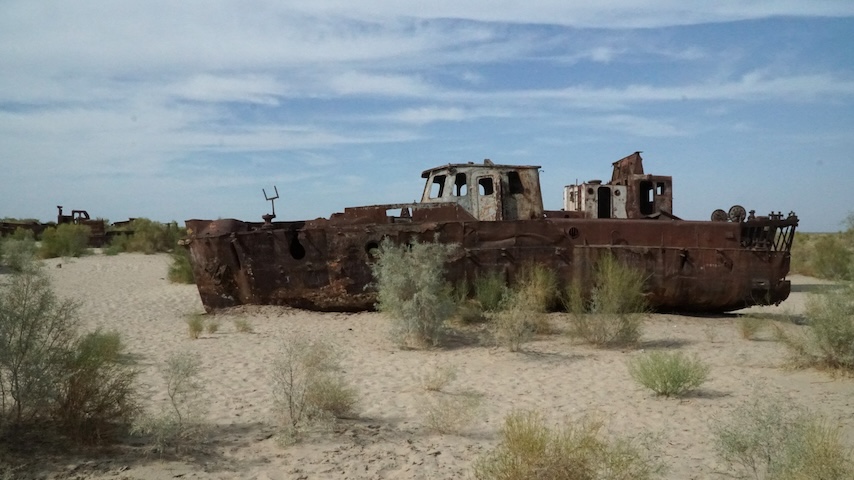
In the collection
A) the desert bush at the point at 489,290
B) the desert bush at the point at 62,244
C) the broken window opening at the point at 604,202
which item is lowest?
the desert bush at the point at 489,290

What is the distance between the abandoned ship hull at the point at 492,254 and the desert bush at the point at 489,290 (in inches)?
5.2

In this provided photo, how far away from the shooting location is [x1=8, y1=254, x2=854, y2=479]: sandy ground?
3.99m

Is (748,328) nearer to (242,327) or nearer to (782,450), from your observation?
(782,450)

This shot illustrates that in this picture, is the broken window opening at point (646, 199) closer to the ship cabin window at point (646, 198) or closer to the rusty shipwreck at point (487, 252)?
the ship cabin window at point (646, 198)

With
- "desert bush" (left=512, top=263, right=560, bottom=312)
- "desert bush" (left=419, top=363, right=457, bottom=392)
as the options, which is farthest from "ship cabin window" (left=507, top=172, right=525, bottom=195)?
"desert bush" (left=419, top=363, right=457, bottom=392)

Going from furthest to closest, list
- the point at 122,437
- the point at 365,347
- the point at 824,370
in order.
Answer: the point at 365,347, the point at 824,370, the point at 122,437

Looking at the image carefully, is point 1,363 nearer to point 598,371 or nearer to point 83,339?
point 83,339

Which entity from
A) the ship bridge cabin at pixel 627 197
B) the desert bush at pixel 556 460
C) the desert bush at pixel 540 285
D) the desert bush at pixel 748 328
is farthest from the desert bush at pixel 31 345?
the ship bridge cabin at pixel 627 197

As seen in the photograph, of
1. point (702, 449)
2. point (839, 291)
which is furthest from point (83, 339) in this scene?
point (839, 291)

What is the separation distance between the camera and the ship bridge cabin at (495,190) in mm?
10711

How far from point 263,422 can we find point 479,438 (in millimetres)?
1686

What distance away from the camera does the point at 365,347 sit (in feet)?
26.0

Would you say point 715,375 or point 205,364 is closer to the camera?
point 715,375

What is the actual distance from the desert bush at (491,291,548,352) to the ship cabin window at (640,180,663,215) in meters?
6.71
